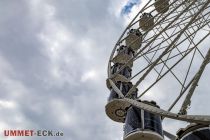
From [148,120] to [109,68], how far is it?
22.2ft

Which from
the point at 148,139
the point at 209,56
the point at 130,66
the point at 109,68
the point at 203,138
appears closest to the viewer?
the point at 203,138

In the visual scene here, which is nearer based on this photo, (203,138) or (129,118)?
(203,138)

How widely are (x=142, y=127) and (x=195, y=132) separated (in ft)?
11.2

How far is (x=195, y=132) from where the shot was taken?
8727 millimetres

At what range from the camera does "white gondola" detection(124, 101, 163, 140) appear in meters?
11.9

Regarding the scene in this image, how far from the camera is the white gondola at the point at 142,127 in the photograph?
11.9 meters

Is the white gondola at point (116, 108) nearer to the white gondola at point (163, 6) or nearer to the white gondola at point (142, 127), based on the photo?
the white gondola at point (142, 127)

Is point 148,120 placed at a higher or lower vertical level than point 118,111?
lower

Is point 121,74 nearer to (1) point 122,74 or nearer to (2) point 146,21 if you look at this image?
(1) point 122,74

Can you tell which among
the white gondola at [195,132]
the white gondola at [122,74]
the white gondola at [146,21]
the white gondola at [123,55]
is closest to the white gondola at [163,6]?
the white gondola at [146,21]

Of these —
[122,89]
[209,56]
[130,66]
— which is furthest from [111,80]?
[209,56]

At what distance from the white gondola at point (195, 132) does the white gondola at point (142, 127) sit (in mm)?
3010

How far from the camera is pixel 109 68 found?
741 inches

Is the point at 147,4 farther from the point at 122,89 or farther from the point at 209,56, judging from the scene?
the point at 209,56
